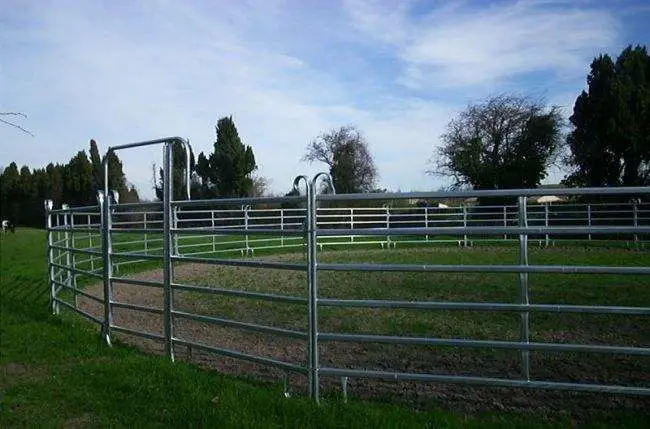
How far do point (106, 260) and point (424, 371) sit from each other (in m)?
4.06

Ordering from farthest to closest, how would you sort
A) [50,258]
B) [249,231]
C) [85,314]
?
[50,258], [85,314], [249,231]

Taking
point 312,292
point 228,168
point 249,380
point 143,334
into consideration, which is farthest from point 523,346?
point 228,168

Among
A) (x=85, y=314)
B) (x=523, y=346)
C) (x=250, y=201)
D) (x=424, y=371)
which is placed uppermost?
(x=250, y=201)

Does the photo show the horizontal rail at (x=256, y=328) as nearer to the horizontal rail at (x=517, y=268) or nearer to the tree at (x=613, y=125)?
the horizontal rail at (x=517, y=268)

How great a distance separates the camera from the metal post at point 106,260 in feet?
23.3

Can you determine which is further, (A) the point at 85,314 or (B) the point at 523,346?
(A) the point at 85,314

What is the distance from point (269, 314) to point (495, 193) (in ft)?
15.7

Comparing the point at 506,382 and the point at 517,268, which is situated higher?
the point at 517,268

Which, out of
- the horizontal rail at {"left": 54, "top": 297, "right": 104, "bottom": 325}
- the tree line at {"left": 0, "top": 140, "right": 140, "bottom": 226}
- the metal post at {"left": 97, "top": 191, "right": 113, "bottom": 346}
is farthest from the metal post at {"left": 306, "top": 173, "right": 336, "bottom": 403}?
the tree line at {"left": 0, "top": 140, "right": 140, "bottom": 226}

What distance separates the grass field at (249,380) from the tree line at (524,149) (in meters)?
16.2

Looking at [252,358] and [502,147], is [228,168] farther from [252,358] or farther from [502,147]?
[252,358]

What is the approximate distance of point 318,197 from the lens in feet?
15.7

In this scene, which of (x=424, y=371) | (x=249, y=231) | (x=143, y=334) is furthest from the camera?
(x=143, y=334)

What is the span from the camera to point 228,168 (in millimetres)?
39594
